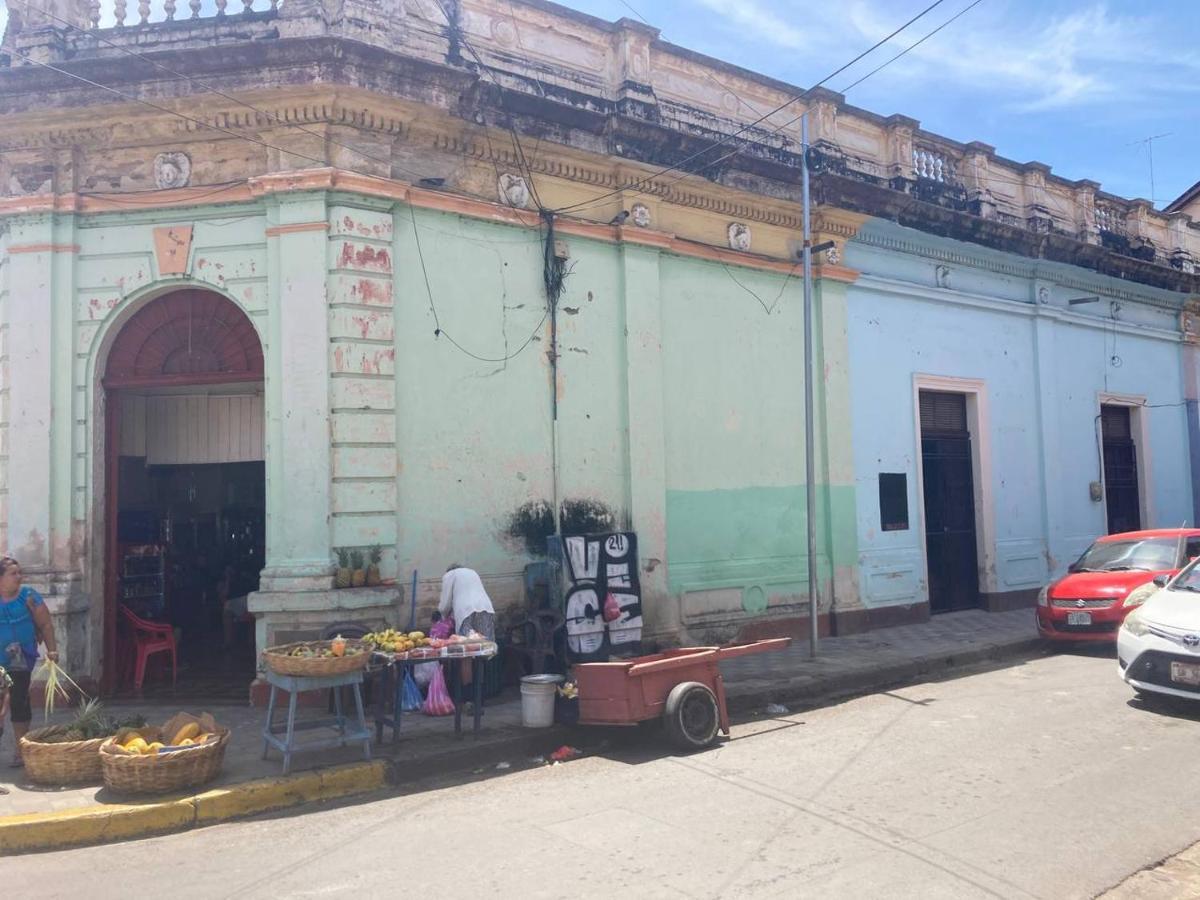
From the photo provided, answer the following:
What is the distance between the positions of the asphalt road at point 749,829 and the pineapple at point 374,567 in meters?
2.34

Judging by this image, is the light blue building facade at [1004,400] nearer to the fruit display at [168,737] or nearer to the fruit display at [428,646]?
the fruit display at [428,646]

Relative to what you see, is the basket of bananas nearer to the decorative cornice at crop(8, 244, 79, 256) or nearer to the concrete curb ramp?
the concrete curb ramp

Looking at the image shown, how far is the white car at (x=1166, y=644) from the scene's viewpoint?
25.4 ft

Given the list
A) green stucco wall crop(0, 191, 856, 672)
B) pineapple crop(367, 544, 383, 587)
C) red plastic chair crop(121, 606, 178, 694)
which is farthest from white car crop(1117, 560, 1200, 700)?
red plastic chair crop(121, 606, 178, 694)

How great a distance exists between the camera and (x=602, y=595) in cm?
1000

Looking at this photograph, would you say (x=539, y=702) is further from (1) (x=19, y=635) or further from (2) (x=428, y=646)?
(1) (x=19, y=635)

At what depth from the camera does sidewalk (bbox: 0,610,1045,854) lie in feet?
19.5

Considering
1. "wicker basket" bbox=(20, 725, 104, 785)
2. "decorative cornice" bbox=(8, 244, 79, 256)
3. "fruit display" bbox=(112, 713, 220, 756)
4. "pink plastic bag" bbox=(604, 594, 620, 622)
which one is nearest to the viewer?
"fruit display" bbox=(112, 713, 220, 756)

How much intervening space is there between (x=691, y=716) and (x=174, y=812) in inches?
146

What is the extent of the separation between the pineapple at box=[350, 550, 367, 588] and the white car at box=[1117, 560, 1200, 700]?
675cm

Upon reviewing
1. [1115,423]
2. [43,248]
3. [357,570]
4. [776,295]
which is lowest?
[357,570]

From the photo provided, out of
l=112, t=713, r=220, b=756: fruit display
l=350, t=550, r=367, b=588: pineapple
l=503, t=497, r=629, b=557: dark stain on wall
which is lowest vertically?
l=112, t=713, r=220, b=756: fruit display

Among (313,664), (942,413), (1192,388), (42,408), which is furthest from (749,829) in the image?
(1192,388)

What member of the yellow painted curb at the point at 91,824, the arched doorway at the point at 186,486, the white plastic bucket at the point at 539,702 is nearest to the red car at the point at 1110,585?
the white plastic bucket at the point at 539,702
